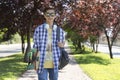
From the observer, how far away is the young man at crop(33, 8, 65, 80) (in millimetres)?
6570

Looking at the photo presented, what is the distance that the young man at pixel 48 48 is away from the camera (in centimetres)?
657

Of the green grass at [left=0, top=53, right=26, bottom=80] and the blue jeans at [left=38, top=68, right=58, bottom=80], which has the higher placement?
the blue jeans at [left=38, top=68, right=58, bottom=80]

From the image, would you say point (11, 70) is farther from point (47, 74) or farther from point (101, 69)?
point (47, 74)

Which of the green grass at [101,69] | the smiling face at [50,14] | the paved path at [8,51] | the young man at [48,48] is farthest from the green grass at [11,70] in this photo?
the paved path at [8,51]

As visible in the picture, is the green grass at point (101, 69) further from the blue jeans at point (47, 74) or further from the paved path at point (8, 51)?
the paved path at point (8, 51)

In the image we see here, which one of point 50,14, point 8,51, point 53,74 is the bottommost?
point 8,51

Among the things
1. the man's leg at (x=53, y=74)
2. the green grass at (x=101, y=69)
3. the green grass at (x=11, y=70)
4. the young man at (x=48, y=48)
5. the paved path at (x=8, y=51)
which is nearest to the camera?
Result: the young man at (x=48, y=48)

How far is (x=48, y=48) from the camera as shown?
6.65m

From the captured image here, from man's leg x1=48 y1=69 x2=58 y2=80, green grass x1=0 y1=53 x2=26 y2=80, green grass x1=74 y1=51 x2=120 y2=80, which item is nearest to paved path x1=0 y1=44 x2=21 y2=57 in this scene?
green grass x1=74 y1=51 x2=120 y2=80

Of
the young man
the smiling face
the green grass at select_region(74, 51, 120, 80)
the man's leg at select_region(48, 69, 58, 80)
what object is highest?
the smiling face

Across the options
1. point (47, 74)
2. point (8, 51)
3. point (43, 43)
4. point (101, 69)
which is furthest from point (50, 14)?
point (8, 51)

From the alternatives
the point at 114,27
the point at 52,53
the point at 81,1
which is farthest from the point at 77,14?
the point at 52,53

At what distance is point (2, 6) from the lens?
63.5ft

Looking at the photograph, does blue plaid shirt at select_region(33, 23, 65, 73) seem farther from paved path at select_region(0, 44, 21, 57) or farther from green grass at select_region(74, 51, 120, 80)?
paved path at select_region(0, 44, 21, 57)
